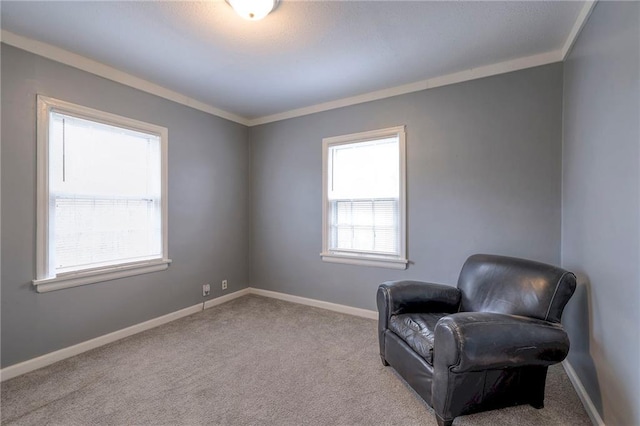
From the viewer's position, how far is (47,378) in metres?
2.07

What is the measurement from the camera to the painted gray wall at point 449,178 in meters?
2.48

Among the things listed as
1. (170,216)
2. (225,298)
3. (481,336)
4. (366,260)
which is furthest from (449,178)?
(225,298)

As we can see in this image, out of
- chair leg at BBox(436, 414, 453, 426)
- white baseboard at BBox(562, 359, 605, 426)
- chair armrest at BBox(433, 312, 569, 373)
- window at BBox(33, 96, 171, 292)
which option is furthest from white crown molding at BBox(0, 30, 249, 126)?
white baseboard at BBox(562, 359, 605, 426)

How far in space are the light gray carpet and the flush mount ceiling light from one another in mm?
2483

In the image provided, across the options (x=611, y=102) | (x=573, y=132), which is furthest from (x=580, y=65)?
(x=611, y=102)

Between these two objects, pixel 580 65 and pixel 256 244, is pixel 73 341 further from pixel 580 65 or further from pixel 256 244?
pixel 580 65

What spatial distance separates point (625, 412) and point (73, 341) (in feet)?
12.1

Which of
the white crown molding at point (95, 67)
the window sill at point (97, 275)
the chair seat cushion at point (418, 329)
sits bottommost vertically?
the chair seat cushion at point (418, 329)

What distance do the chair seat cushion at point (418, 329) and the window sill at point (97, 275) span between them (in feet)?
8.00

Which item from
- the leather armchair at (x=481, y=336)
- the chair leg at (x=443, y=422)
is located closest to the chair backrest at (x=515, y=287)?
the leather armchair at (x=481, y=336)

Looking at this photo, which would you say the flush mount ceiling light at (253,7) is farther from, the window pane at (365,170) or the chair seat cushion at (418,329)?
the chair seat cushion at (418,329)

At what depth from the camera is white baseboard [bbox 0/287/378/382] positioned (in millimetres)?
2137

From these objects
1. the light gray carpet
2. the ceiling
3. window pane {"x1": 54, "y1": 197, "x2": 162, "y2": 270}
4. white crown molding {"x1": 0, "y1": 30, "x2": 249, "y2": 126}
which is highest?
the ceiling

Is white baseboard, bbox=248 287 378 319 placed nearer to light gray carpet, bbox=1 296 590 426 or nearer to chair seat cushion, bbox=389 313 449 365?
light gray carpet, bbox=1 296 590 426
